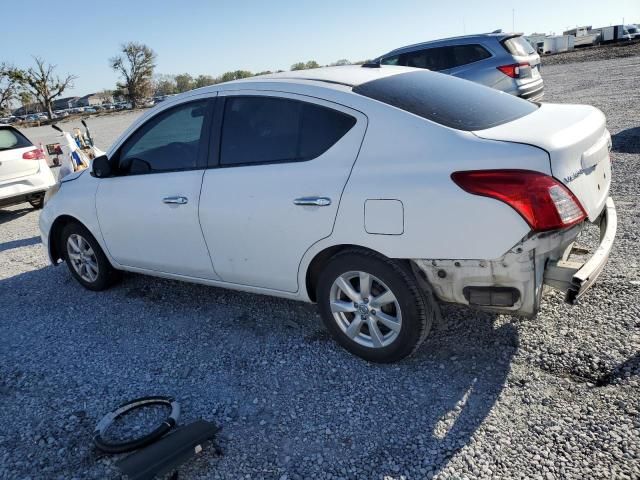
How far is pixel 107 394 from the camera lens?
10.9 ft

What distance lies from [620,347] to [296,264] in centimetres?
196

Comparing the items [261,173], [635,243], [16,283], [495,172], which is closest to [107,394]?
[261,173]

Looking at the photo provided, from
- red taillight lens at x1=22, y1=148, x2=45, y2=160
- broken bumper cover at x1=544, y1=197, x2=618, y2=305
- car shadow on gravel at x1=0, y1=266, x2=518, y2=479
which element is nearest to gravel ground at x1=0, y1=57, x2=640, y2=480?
car shadow on gravel at x1=0, y1=266, x2=518, y2=479

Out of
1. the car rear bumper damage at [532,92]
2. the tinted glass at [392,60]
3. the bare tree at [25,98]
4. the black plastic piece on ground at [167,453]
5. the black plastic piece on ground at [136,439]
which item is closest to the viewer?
the black plastic piece on ground at [167,453]

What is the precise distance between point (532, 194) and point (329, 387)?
1562 mm

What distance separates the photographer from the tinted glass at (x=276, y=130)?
3166 mm

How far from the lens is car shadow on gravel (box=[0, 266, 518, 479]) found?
262 cm

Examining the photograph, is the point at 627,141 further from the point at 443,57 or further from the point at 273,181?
the point at 273,181

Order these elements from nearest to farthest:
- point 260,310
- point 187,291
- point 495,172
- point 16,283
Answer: point 495,172 < point 260,310 < point 187,291 < point 16,283

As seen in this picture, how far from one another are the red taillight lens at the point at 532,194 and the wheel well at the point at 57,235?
12.7 ft

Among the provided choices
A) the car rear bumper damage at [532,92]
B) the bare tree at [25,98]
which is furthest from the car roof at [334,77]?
the bare tree at [25,98]

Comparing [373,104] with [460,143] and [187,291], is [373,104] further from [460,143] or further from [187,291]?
[187,291]

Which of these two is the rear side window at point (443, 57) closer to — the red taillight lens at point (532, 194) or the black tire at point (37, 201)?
the black tire at point (37, 201)

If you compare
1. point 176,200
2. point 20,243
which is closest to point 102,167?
point 176,200
